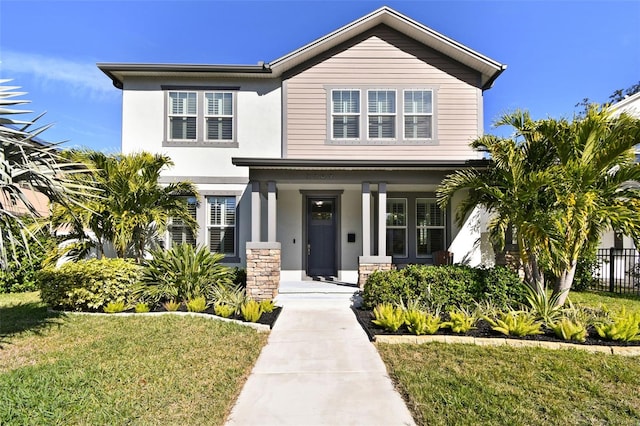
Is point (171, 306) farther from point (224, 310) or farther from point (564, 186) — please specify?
point (564, 186)

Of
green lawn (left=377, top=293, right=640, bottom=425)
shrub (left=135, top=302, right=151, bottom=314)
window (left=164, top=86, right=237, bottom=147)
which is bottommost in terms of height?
green lawn (left=377, top=293, right=640, bottom=425)

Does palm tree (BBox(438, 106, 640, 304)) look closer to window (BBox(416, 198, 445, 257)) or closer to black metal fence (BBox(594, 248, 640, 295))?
window (BBox(416, 198, 445, 257))

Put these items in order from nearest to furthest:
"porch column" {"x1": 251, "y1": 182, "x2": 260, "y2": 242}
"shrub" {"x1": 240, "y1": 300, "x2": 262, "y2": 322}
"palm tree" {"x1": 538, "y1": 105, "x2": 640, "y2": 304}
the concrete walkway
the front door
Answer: the concrete walkway, "palm tree" {"x1": 538, "y1": 105, "x2": 640, "y2": 304}, "shrub" {"x1": 240, "y1": 300, "x2": 262, "y2": 322}, "porch column" {"x1": 251, "y1": 182, "x2": 260, "y2": 242}, the front door

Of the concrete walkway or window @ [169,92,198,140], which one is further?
window @ [169,92,198,140]

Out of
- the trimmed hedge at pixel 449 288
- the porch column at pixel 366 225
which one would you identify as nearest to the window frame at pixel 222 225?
the porch column at pixel 366 225

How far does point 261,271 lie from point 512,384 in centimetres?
596

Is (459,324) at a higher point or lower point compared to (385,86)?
lower

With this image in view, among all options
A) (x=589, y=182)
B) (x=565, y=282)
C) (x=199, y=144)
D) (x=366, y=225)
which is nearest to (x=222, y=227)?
(x=199, y=144)

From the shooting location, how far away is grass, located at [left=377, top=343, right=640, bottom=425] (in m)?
3.50

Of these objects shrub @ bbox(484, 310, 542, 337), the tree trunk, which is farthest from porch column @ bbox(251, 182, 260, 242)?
the tree trunk

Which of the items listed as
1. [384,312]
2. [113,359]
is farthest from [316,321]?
[113,359]

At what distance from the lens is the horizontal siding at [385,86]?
10750 millimetres

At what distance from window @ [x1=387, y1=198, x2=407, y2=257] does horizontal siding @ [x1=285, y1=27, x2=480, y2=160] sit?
1533mm

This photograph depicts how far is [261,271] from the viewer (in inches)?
347
